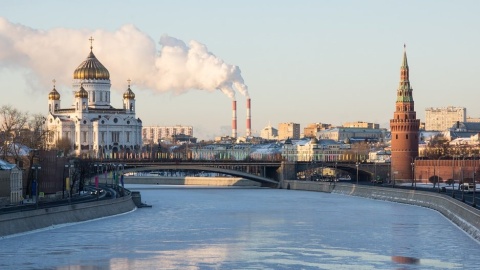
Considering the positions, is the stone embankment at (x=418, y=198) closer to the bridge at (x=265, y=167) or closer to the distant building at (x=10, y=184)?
the bridge at (x=265, y=167)

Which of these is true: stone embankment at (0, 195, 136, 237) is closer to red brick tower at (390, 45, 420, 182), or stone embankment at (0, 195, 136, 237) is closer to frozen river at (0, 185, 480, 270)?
frozen river at (0, 185, 480, 270)

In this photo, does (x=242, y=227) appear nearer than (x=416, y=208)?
Yes

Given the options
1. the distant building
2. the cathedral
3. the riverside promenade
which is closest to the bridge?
the cathedral

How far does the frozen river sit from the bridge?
41.0 metres

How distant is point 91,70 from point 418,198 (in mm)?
87612

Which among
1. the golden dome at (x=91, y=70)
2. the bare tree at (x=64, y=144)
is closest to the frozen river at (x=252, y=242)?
the bare tree at (x=64, y=144)

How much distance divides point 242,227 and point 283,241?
30.3 feet

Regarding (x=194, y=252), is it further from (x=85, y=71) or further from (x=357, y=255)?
(x=85, y=71)

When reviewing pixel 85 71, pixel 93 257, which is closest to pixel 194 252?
pixel 93 257

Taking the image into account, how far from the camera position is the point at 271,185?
423 ft

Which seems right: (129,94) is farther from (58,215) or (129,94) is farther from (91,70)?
(58,215)

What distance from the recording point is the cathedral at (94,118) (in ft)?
530

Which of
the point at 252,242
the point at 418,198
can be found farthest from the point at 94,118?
the point at 252,242

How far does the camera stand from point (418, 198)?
83438mm
